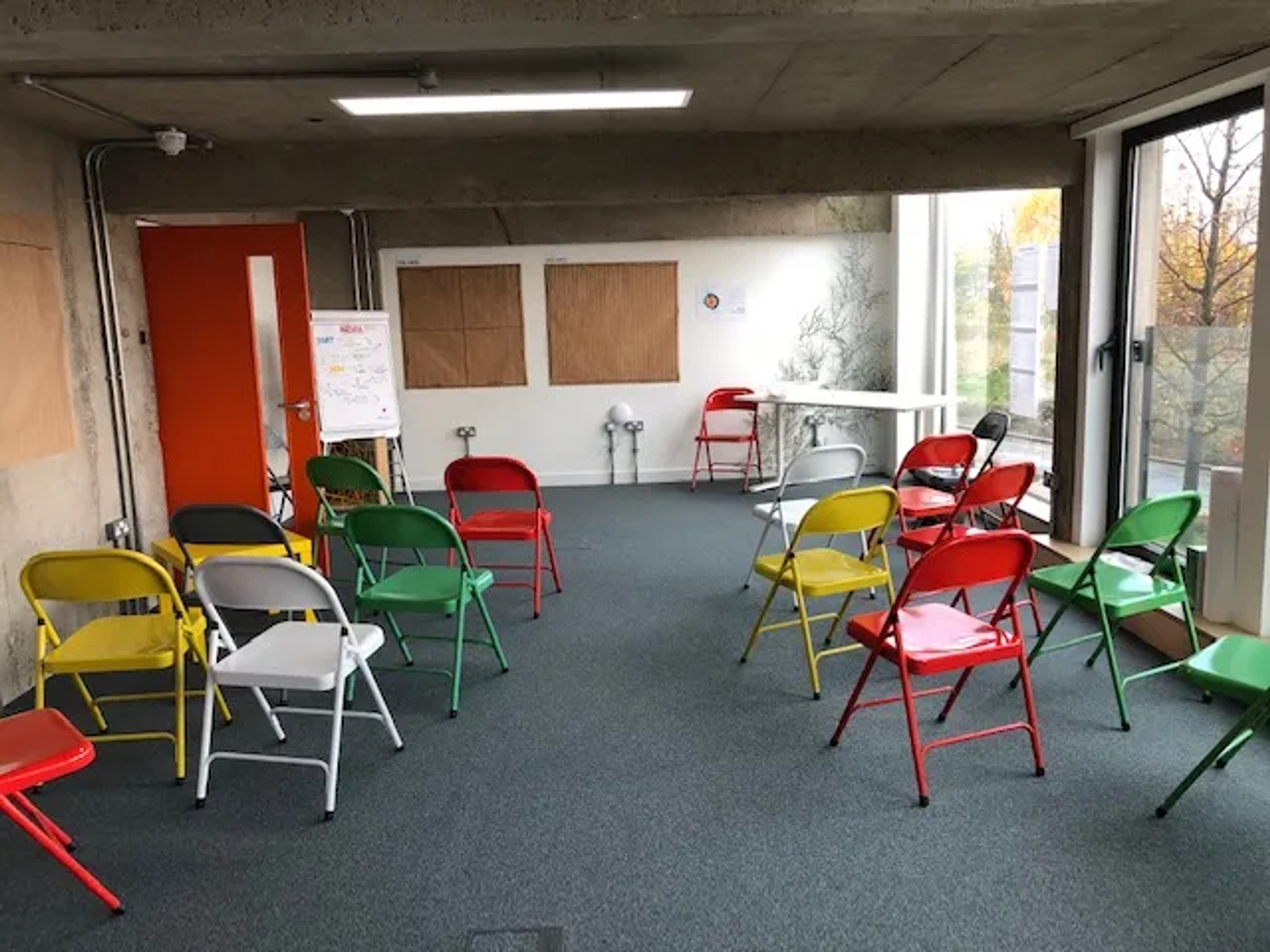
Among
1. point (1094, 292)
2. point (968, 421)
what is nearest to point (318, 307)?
point (968, 421)

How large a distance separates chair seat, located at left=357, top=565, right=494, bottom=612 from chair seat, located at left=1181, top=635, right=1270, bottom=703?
96.5 inches

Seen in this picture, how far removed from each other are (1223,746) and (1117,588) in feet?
3.24

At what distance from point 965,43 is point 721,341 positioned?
499 cm

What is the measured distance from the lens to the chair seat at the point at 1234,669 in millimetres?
2613

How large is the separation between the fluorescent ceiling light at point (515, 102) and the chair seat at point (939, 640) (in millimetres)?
2231

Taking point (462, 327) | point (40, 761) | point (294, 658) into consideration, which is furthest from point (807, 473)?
point (462, 327)

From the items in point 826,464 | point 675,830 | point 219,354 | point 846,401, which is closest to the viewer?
point 675,830

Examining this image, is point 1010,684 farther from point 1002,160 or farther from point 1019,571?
point 1002,160

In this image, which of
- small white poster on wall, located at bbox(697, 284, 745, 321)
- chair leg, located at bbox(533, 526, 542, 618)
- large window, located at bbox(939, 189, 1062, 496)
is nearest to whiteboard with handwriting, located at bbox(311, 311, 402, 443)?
chair leg, located at bbox(533, 526, 542, 618)

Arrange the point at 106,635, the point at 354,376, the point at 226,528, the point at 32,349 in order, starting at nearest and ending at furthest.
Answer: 1. the point at 106,635
2. the point at 226,528
3. the point at 32,349
4. the point at 354,376

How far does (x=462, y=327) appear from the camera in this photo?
8.40 meters

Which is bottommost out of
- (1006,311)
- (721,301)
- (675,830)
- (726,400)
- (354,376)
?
(675,830)

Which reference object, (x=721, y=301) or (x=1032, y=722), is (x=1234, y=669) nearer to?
(x=1032, y=722)

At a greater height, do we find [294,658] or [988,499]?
[988,499]
